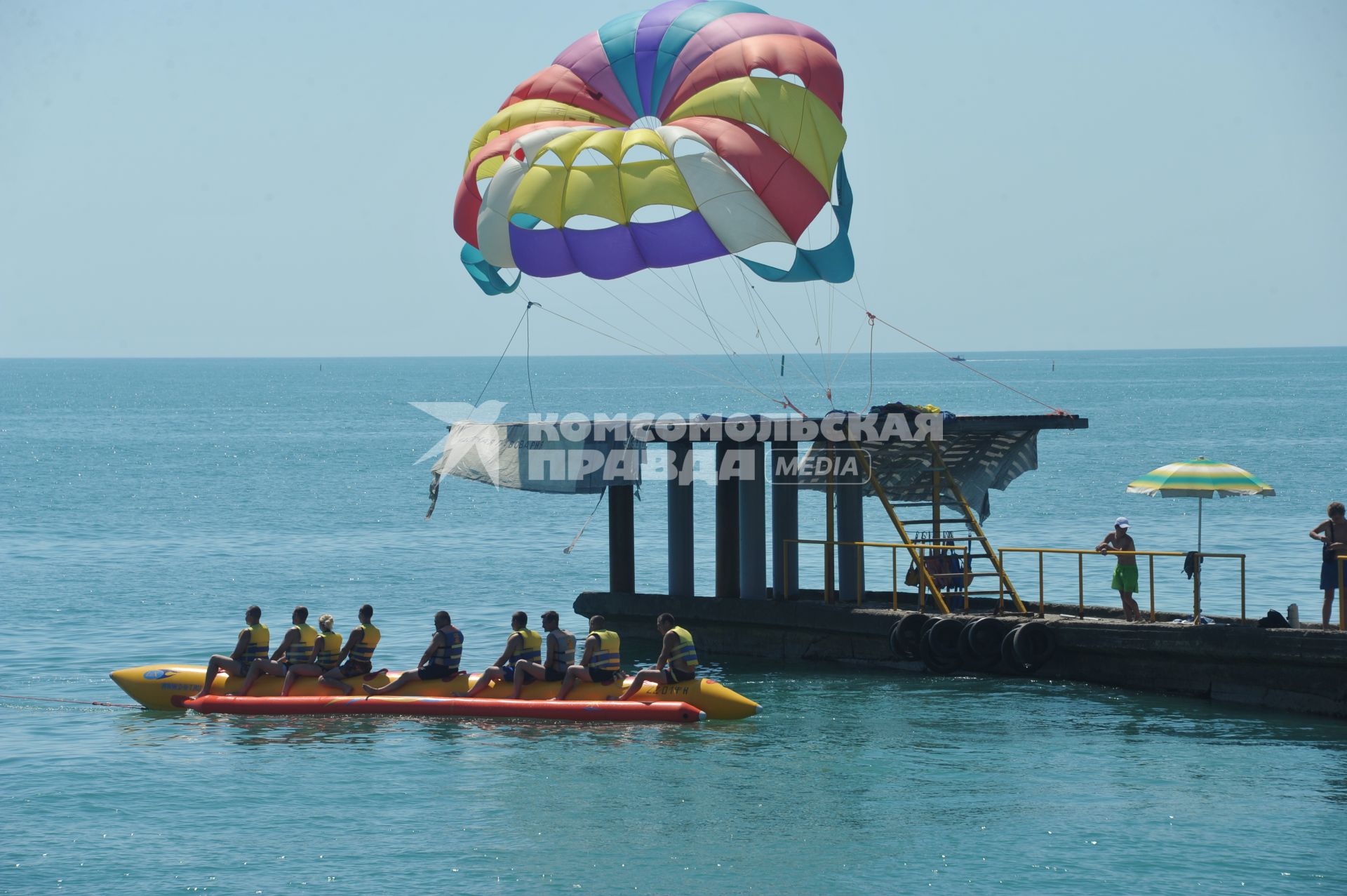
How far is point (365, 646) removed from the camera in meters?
22.0

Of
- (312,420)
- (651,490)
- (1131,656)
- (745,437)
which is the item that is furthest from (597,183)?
(312,420)

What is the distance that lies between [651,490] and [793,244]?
49039 mm

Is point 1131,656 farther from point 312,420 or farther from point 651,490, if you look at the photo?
point 312,420

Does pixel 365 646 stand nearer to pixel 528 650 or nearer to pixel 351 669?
pixel 351 669

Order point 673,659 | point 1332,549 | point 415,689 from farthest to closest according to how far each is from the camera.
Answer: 1. point 415,689
2. point 673,659
3. point 1332,549

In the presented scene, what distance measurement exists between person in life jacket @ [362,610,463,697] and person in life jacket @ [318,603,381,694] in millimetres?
298

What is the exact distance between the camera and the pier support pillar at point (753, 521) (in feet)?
82.1

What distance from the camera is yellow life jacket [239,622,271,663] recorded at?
73.2 feet

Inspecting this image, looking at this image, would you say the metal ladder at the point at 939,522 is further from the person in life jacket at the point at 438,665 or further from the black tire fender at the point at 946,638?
the person in life jacket at the point at 438,665

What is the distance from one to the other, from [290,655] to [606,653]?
4.54 metres

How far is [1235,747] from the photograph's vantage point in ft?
63.1

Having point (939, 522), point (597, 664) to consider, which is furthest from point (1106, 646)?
point (597, 664)

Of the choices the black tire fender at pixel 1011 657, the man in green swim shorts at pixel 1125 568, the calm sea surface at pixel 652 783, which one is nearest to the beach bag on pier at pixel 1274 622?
the calm sea surface at pixel 652 783

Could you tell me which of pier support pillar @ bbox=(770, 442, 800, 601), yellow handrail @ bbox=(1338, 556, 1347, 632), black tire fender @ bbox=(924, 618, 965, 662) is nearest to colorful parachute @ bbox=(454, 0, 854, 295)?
pier support pillar @ bbox=(770, 442, 800, 601)
